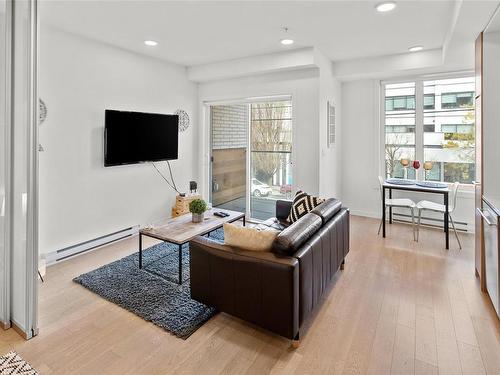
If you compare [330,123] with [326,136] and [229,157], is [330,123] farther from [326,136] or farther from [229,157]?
[229,157]

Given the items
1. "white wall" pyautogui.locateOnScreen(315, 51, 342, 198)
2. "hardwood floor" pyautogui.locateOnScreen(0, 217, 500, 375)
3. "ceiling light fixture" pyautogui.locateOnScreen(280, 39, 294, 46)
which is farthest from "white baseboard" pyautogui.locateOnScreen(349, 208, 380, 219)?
"ceiling light fixture" pyautogui.locateOnScreen(280, 39, 294, 46)

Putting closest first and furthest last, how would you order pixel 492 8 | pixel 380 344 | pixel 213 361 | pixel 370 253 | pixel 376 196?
pixel 213 361 → pixel 380 344 → pixel 492 8 → pixel 370 253 → pixel 376 196

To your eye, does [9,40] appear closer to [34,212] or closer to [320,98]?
[34,212]

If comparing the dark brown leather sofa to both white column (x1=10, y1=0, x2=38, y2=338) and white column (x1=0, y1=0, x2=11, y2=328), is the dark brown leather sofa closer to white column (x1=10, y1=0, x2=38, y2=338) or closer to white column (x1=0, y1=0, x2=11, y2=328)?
white column (x1=10, y1=0, x2=38, y2=338)

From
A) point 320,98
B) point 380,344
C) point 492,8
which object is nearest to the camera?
point 380,344

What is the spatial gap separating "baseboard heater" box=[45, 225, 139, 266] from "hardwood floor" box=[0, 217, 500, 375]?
0.51m

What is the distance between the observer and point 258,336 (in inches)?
85.8

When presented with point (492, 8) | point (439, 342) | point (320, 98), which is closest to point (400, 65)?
point (320, 98)

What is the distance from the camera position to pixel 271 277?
6.43 ft

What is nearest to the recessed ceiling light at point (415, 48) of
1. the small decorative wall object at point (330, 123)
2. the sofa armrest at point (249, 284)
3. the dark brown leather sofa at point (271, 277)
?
the small decorative wall object at point (330, 123)

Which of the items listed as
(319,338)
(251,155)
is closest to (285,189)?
(251,155)

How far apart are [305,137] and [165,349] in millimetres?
3319

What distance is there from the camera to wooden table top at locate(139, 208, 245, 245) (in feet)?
9.80

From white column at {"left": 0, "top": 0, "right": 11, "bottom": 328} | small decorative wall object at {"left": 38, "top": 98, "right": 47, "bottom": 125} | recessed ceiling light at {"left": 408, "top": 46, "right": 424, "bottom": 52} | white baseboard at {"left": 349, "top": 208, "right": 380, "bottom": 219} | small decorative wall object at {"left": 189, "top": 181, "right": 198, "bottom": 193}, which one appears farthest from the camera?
white baseboard at {"left": 349, "top": 208, "right": 380, "bottom": 219}
